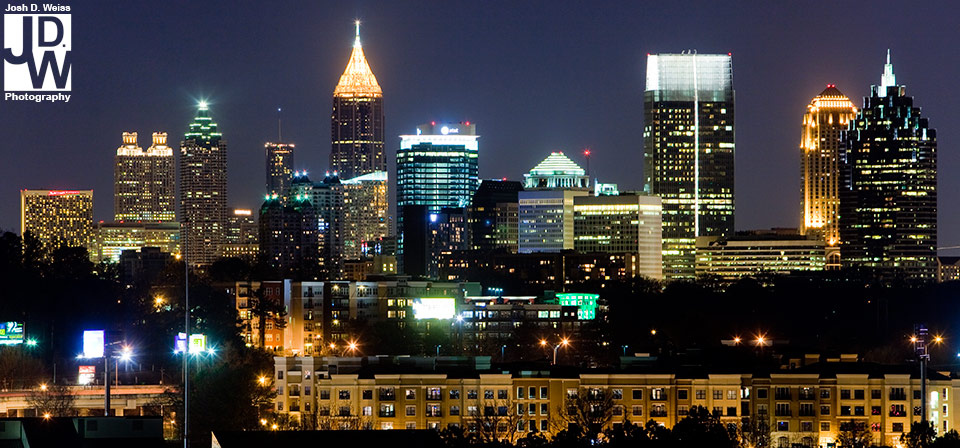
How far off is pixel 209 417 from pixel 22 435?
1573 inches

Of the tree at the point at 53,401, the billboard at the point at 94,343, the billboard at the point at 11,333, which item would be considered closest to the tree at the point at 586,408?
the billboard at the point at 94,343

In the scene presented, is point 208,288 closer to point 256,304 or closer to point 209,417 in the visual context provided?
point 256,304

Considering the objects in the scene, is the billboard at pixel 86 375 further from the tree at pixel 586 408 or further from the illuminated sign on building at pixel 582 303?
the illuminated sign on building at pixel 582 303

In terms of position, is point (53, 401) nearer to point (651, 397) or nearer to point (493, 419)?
point (493, 419)

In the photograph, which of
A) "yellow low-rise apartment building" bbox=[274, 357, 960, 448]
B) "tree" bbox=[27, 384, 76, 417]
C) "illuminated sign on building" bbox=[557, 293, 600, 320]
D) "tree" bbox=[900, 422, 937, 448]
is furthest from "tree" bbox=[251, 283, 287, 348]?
"tree" bbox=[900, 422, 937, 448]

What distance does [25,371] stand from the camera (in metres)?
112

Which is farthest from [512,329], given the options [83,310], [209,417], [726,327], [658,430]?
[658,430]

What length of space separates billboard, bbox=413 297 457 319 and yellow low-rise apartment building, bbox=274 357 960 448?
68470 mm

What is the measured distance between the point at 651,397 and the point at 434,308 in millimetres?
74252

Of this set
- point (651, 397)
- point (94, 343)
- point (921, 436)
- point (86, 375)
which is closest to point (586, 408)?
point (651, 397)

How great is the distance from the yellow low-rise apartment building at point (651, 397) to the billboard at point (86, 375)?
413 inches

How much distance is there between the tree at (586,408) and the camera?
95312 millimetres

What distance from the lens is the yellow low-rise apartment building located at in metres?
99.1

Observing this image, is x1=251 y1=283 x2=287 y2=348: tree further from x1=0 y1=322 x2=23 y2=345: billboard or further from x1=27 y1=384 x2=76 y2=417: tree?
x1=0 y1=322 x2=23 y2=345: billboard
